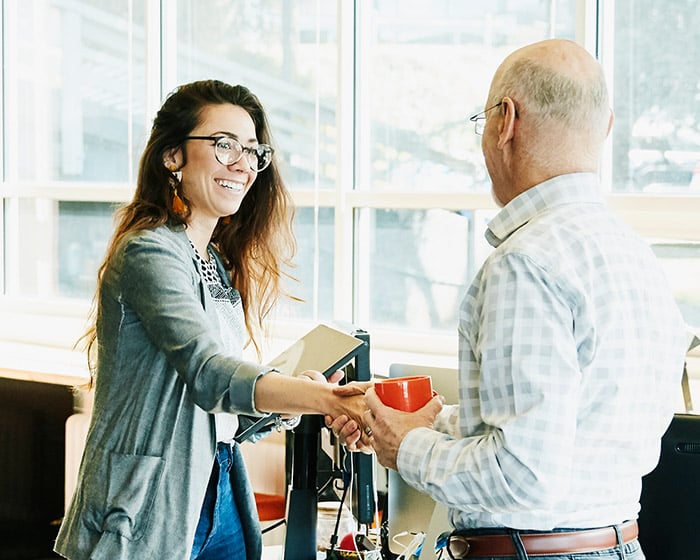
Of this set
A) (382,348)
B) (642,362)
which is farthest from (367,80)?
(642,362)

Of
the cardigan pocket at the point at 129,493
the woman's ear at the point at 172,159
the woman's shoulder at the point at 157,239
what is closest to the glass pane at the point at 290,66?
the woman's ear at the point at 172,159

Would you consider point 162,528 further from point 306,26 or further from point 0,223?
point 0,223

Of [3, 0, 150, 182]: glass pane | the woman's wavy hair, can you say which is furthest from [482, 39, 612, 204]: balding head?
[3, 0, 150, 182]: glass pane

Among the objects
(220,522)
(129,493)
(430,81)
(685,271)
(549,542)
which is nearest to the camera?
(549,542)

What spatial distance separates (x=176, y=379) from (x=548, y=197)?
2.64 ft

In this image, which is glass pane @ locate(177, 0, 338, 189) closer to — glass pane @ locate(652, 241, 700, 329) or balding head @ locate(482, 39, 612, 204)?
glass pane @ locate(652, 241, 700, 329)

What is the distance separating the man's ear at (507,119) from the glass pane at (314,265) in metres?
2.34

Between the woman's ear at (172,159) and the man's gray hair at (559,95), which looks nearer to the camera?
the man's gray hair at (559,95)

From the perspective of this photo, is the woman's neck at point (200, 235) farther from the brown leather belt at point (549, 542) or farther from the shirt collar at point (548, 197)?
the brown leather belt at point (549, 542)

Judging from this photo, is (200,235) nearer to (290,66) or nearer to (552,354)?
(552,354)

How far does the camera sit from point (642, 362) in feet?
4.66

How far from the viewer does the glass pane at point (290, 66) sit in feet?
12.5

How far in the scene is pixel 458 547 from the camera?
1522 millimetres

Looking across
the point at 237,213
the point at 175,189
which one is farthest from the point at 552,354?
the point at 237,213
